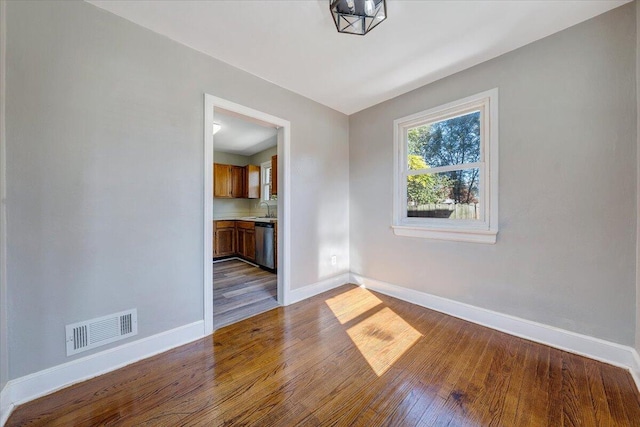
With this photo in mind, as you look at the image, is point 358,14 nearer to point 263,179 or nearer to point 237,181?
point 263,179

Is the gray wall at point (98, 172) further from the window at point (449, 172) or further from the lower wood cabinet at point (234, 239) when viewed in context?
the lower wood cabinet at point (234, 239)

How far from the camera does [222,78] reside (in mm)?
2102

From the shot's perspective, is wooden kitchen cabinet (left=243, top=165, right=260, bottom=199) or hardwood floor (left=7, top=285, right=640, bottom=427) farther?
wooden kitchen cabinet (left=243, top=165, right=260, bottom=199)

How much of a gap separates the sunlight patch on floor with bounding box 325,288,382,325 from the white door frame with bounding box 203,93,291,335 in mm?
564

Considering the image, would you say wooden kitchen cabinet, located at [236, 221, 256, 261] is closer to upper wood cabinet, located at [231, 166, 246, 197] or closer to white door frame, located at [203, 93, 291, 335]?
upper wood cabinet, located at [231, 166, 246, 197]

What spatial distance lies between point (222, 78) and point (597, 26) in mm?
2856

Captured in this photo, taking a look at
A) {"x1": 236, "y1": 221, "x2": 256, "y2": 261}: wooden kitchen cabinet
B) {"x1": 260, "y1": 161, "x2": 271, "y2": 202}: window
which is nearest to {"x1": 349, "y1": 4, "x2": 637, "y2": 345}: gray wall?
{"x1": 236, "y1": 221, "x2": 256, "y2": 261}: wooden kitchen cabinet

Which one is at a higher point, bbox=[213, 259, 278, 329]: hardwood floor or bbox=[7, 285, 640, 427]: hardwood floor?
bbox=[213, 259, 278, 329]: hardwood floor

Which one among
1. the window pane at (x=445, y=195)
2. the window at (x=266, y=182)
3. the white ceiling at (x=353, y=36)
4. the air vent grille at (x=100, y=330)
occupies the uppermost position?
the white ceiling at (x=353, y=36)

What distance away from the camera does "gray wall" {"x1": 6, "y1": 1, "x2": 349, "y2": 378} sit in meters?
1.32

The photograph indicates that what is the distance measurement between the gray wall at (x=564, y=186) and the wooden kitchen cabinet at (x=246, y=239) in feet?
10.8

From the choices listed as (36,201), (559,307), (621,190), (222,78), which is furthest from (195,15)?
(559,307)

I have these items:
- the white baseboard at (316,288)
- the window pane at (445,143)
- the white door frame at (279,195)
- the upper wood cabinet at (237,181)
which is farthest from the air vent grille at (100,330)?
the upper wood cabinet at (237,181)

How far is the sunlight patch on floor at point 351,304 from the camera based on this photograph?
2.37 metres
